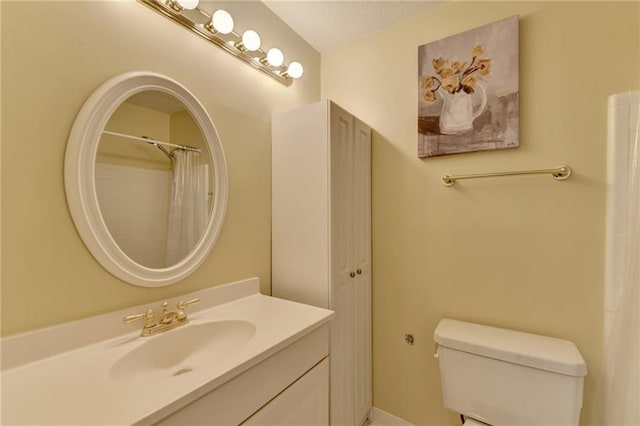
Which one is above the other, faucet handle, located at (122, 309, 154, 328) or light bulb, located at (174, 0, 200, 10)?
light bulb, located at (174, 0, 200, 10)

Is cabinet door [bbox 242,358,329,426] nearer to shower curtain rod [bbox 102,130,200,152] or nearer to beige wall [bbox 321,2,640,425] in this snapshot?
beige wall [bbox 321,2,640,425]

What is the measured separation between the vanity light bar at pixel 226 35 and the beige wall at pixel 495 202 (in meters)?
0.47

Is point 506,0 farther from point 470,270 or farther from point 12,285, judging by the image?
point 12,285

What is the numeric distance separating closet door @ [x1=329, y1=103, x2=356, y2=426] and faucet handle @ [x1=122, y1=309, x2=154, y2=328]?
707 millimetres

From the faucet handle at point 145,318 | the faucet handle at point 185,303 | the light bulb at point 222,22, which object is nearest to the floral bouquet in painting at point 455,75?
the light bulb at point 222,22

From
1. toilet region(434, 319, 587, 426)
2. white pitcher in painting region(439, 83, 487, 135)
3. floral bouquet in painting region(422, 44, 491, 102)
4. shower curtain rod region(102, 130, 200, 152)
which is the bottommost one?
toilet region(434, 319, 587, 426)

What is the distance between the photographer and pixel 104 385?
639 millimetres

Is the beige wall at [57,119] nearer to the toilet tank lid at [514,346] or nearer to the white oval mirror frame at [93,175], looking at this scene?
the white oval mirror frame at [93,175]

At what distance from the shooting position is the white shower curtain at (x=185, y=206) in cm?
104

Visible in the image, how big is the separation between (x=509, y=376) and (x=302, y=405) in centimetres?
84

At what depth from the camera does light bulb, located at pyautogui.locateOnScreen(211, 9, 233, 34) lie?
A: 1100 millimetres

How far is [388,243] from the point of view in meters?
1.59

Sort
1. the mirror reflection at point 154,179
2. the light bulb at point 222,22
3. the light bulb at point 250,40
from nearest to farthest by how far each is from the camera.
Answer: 1. the mirror reflection at point 154,179
2. the light bulb at point 222,22
3. the light bulb at point 250,40

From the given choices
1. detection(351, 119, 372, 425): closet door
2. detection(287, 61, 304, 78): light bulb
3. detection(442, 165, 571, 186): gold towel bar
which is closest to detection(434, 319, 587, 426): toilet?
detection(351, 119, 372, 425): closet door
